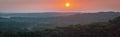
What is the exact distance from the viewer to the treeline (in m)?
13.5

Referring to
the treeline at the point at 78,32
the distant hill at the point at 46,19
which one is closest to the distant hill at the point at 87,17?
the distant hill at the point at 46,19

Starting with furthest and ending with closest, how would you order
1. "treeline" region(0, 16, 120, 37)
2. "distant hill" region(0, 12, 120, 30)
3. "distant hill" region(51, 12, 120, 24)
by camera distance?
"distant hill" region(51, 12, 120, 24) < "distant hill" region(0, 12, 120, 30) < "treeline" region(0, 16, 120, 37)

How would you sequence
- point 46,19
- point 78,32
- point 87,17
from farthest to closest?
point 87,17
point 46,19
point 78,32

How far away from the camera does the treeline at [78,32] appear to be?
44.2 feet

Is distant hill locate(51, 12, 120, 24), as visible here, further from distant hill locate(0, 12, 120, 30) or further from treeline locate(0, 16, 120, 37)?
treeline locate(0, 16, 120, 37)

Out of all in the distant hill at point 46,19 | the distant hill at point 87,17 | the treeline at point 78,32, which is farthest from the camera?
the distant hill at point 87,17

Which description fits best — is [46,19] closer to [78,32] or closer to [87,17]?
[87,17]

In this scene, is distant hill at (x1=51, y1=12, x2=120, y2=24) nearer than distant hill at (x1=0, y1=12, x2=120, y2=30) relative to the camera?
No

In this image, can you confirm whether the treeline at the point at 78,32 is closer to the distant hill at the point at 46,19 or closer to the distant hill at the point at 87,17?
the distant hill at the point at 46,19

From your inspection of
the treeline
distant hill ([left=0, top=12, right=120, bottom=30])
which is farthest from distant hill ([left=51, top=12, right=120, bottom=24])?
the treeline

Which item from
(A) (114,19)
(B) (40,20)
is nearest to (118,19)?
(A) (114,19)

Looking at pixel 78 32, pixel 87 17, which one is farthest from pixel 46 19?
pixel 78 32

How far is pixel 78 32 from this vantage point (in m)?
13.7

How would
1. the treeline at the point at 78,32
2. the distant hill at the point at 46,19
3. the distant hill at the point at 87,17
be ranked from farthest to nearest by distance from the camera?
the distant hill at the point at 87,17 → the distant hill at the point at 46,19 → the treeline at the point at 78,32
